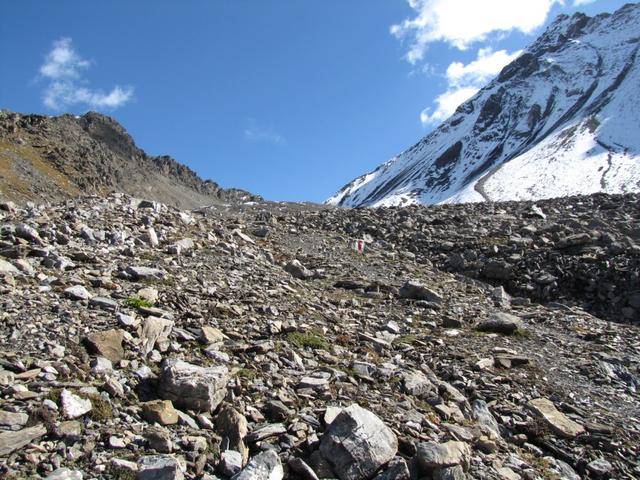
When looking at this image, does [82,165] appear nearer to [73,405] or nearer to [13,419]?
[73,405]

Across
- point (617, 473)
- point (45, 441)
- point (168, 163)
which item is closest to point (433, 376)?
point (617, 473)

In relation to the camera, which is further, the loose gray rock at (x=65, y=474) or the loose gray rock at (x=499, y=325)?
the loose gray rock at (x=499, y=325)

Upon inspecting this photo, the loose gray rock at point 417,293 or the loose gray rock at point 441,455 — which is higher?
the loose gray rock at point 417,293

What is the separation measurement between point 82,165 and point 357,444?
456ft

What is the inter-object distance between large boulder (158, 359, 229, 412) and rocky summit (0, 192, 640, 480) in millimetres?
30

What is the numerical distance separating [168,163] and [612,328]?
195416 mm

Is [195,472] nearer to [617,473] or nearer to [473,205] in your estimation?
[617,473]

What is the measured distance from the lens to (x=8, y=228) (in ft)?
38.9

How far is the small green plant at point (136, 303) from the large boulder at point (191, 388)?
2.60 meters

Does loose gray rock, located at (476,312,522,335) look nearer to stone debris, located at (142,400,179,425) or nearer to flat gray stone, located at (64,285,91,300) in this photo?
stone debris, located at (142,400,179,425)

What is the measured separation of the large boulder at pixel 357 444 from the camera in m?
6.09

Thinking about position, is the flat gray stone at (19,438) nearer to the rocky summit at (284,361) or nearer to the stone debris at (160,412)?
the rocky summit at (284,361)

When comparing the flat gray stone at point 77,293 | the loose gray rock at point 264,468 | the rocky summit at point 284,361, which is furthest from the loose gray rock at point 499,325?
the flat gray stone at point 77,293

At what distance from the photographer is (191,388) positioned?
22.8 feet
